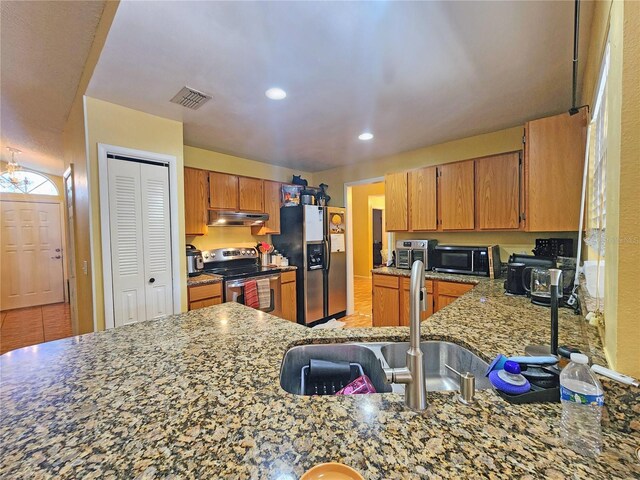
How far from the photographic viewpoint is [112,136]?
2.20m

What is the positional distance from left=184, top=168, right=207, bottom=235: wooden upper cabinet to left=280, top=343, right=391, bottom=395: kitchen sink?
2516 mm

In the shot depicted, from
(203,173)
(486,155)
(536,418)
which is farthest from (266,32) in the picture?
(486,155)

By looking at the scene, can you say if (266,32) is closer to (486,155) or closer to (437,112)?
(437,112)

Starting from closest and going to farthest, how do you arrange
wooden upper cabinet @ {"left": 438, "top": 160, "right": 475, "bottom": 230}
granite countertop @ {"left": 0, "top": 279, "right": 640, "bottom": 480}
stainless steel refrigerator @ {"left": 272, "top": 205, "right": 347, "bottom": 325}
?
granite countertop @ {"left": 0, "top": 279, "right": 640, "bottom": 480}, wooden upper cabinet @ {"left": 438, "top": 160, "right": 475, "bottom": 230}, stainless steel refrigerator @ {"left": 272, "top": 205, "right": 347, "bottom": 325}

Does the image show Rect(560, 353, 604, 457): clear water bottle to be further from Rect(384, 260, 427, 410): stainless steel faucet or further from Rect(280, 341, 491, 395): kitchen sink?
Rect(280, 341, 491, 395): kitchen sink

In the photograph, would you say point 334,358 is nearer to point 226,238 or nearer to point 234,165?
point 226,238

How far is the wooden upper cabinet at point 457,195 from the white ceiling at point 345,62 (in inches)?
18.2

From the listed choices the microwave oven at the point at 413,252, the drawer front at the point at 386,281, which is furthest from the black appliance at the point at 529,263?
the drawer front at the point at 386,281

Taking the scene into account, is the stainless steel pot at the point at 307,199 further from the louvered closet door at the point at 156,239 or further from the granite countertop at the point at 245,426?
the granite countertop at the point at 245,426

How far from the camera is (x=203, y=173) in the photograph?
127 inches

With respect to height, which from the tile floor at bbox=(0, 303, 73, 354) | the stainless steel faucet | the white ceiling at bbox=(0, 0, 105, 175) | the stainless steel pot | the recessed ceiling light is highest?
the white ceiling at bbox=(0, 0, 105, 175)

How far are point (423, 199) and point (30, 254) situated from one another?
23.1ft

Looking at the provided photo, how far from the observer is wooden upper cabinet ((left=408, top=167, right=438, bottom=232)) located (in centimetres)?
319

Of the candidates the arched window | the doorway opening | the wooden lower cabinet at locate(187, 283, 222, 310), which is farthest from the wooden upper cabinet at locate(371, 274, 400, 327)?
the arched window
